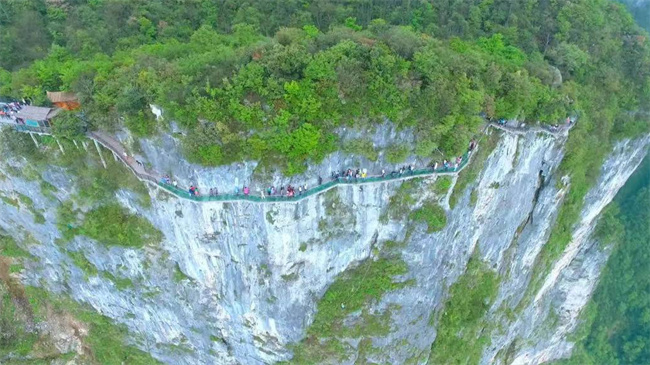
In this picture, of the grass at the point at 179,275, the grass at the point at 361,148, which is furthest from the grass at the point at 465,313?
the grass at the point at 179,275

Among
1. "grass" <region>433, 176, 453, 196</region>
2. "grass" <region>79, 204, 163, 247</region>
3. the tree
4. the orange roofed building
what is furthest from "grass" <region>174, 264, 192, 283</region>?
"grass" <region>433, 176, 453, 196</region>

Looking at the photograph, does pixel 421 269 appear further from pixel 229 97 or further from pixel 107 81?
pixel 107 81

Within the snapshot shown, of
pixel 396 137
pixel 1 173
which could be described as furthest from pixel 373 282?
pixel 1 173

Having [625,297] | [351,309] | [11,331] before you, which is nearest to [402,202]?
[351,309]

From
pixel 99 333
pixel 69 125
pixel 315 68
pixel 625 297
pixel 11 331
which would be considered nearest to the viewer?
pixel 315 68

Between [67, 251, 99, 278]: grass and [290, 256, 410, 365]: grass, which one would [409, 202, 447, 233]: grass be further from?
[67, 251, 99, 278]: grass

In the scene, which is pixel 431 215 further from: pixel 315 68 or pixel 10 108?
pixel 10 108
